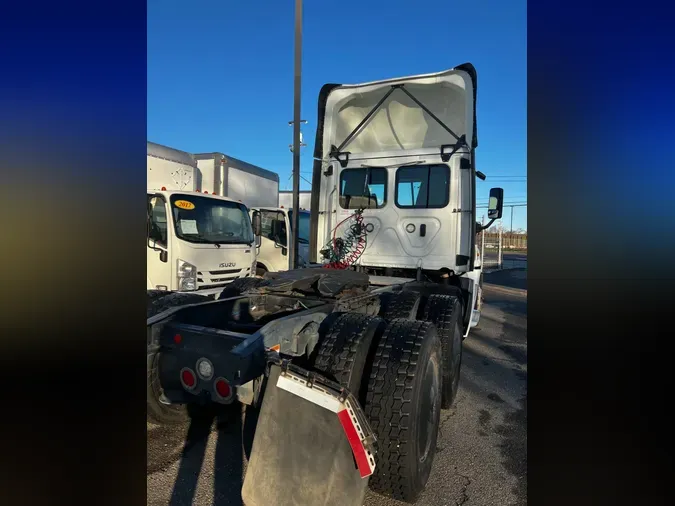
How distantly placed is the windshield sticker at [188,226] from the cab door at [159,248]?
0.22 m

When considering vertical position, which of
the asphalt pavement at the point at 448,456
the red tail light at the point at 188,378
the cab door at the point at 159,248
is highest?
the cab door at the point at 159,248

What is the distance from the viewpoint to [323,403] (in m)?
1.92

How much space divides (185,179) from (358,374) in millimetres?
6416

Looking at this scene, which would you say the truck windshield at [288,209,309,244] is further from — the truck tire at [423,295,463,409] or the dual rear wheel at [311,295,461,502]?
the dual rear wheel at [311,295,461,502]

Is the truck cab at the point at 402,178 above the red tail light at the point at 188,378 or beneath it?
above

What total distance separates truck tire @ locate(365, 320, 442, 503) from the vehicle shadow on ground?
98 centimetres

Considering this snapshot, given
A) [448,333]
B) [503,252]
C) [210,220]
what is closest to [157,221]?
[210,220]

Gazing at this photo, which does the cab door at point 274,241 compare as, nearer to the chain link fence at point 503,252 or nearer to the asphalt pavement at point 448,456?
the asphalt pavement at point 448,456

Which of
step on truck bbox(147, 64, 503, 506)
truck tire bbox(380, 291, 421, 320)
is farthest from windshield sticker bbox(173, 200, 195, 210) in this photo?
truck tire bbox(380, 291, 421, 320)

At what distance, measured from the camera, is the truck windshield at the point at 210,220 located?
6.23 meters

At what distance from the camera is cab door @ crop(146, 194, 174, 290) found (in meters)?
6.01

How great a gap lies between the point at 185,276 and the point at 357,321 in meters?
4.03

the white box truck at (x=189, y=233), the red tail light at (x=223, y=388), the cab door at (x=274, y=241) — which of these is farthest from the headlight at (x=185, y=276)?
the red tail light at (x=223, y=388)

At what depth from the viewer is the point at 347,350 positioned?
2.52 meters
